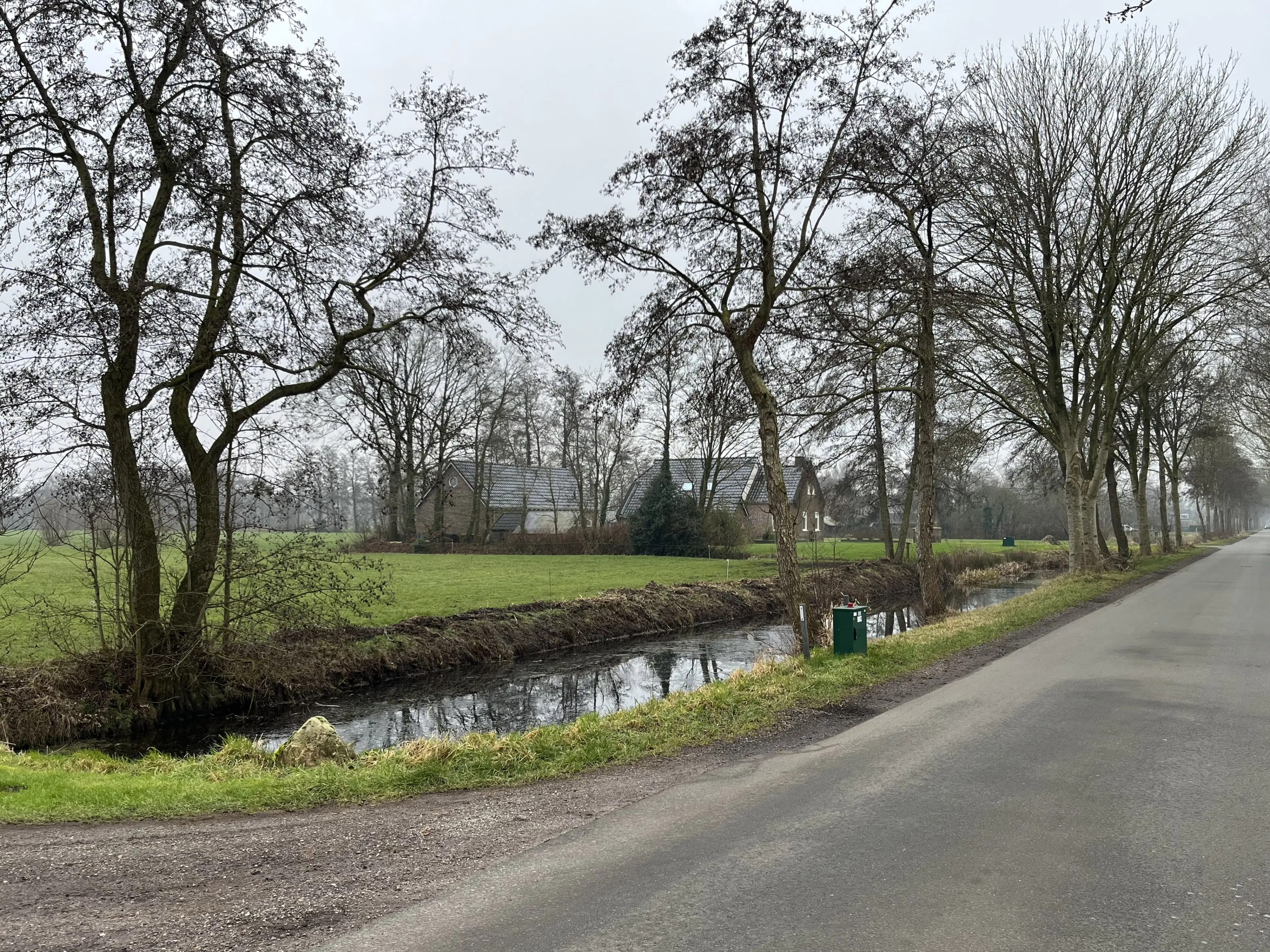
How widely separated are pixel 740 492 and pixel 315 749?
4910 cm

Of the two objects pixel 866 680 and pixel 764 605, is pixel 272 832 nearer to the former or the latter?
pixel 866 680

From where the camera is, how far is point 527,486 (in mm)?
56719

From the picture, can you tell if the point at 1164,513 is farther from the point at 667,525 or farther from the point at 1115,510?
the point at 667,525

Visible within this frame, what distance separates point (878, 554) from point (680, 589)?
21.4m

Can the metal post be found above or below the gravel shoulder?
above

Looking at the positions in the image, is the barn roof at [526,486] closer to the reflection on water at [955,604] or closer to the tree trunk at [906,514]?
the tree trunk at [906,514]

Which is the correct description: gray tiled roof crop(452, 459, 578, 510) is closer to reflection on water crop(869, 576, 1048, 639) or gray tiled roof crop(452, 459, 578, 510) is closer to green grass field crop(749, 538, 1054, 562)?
green grass field crop(749, 538, 1054, 562)

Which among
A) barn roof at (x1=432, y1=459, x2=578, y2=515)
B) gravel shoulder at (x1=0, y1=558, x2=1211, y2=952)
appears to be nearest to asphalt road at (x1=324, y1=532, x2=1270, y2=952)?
gravel shoulder at (x1=0, y1=558, x2=1211, y2=952)

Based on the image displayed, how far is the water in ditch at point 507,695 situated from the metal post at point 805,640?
7.22 feet

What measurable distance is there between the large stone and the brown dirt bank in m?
4.43

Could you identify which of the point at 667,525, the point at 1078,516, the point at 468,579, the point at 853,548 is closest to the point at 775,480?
the point at 468,579

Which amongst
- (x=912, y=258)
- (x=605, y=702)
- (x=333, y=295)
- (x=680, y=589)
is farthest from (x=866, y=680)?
(x=680, y=589)

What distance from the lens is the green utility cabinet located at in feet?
39.7

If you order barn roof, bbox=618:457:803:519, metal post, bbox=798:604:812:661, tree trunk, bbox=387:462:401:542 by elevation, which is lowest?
metal post, bbox=798:604:812:661
